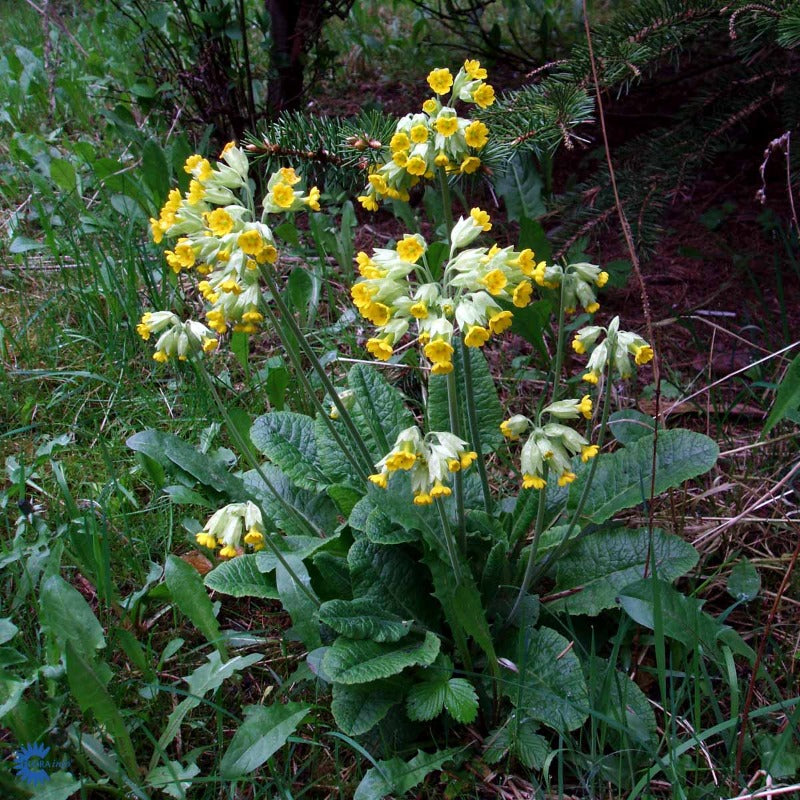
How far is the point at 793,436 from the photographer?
8.11 ft

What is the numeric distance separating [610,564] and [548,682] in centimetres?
40

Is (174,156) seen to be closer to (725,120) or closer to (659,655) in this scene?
(725,120)

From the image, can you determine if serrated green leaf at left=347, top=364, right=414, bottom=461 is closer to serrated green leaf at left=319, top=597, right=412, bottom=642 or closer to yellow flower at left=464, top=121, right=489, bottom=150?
serrated green leaf at left=319, top=597, right=412, bottom=642

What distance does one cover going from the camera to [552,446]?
1758 mm

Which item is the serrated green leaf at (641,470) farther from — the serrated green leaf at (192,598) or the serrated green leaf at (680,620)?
the serrated green leaf at (192,598)

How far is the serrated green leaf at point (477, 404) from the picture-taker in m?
2.39

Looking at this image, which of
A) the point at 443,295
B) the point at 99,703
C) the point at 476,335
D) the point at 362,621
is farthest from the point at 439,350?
the point at 99,703

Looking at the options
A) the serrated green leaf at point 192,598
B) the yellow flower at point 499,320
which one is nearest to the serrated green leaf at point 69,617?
the serrated green leaf at point 192,598

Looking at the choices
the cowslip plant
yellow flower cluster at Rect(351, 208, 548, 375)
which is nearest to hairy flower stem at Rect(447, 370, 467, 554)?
the cowslip plant

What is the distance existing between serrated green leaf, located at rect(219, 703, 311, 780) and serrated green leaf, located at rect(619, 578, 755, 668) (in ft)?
2.68

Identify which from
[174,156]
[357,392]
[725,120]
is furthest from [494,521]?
[174,156]

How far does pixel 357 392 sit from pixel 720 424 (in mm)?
1177

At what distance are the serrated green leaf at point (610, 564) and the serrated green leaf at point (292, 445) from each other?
0.76 m

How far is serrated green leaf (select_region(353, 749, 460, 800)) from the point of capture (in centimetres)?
181
